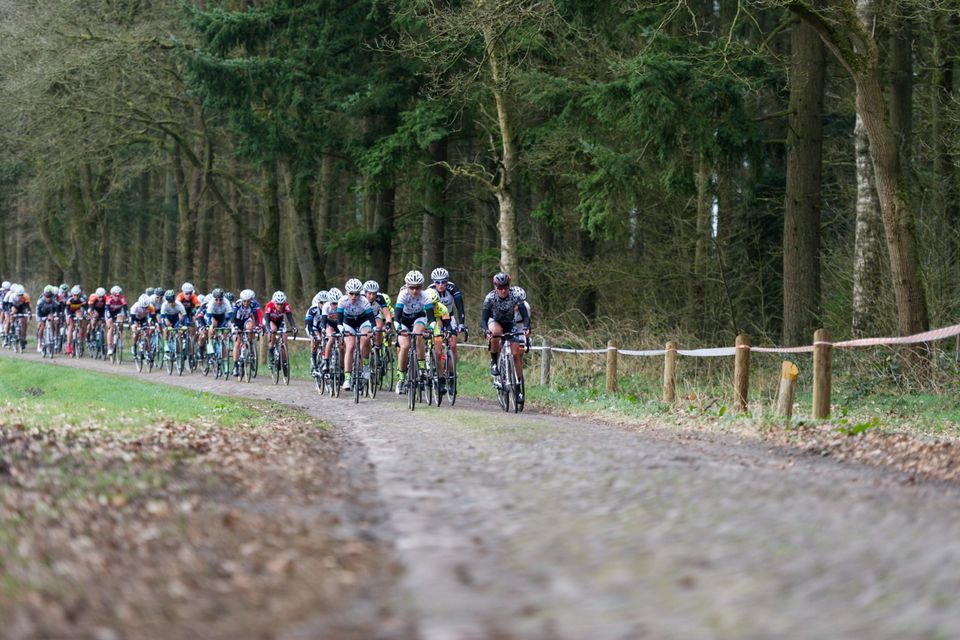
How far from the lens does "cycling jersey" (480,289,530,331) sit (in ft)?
55.7

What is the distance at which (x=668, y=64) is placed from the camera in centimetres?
1991

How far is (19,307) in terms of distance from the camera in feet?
132

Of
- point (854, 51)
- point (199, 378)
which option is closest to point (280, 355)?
point (199, 378)

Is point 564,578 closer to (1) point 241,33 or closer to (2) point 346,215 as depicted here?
(1) point 241,33

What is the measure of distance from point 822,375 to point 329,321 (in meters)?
10.3

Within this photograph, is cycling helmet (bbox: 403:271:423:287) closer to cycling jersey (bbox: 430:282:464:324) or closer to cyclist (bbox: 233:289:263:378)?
cycling jersey (bbox: 430:282:464:324)

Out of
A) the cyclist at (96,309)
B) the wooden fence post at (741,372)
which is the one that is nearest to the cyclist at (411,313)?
the wooden fence post at (741,372)

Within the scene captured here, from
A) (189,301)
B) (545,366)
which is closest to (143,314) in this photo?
(189,301)

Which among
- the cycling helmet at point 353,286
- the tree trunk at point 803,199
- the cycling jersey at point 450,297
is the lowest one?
the cycling jersey at point 450,297

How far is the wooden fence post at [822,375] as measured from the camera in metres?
13.2

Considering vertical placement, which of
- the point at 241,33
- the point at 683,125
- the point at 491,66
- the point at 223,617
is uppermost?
the point at 241,33

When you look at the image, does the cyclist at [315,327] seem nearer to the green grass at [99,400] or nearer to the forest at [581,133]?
the green grass at [99,400]

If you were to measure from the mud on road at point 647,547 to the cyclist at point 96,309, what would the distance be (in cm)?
2740

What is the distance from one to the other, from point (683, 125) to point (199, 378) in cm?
1349
